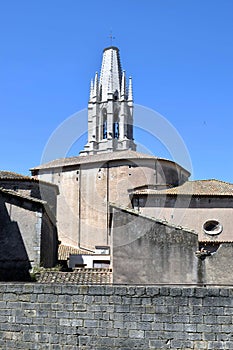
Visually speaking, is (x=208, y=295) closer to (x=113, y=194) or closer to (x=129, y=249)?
(x=129, y=249)

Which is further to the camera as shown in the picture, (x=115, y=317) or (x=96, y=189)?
(x=96, y=189)

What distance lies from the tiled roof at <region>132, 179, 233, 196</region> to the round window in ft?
5.28

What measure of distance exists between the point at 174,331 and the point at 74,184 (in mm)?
31827

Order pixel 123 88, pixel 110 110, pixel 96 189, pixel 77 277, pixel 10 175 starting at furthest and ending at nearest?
pixel 123 88 → pixel 110 110 → pixel 96 189 → pixel 10 175 → pixel 77 277

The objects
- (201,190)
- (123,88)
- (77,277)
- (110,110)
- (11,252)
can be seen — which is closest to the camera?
(77,277)

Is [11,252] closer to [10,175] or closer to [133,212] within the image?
[133,212]

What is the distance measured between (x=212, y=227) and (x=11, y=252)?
492 inches

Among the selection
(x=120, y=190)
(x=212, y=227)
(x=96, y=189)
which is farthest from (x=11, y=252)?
(x=96, y=189)

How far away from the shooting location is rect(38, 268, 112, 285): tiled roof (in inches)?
607

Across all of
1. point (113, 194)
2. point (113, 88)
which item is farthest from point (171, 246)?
point (113, 88)

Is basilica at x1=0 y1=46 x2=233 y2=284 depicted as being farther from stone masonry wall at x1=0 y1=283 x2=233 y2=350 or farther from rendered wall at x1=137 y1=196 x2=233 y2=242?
stone masonry wall at x1=0 y1=283 x2=233 y2=350

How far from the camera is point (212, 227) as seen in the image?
25562 millimetres

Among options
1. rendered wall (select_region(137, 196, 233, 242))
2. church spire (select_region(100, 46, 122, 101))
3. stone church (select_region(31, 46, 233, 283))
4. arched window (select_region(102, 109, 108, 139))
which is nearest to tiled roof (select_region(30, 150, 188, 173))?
stone church (select_region(31, 46, 233, 283))

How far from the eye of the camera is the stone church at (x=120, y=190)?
22500 millimetres
